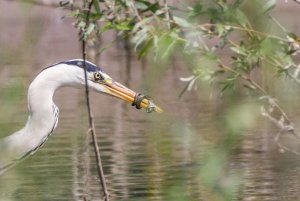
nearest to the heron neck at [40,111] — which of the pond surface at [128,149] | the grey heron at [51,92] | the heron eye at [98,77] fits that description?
the grey heron at [51,92]

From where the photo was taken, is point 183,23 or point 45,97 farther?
point 45,97

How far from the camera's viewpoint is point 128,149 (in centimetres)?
994

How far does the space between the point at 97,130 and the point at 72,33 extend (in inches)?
498

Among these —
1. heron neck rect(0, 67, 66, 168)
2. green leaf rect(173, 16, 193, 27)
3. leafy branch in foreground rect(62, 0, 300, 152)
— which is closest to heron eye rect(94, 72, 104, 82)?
heron neck rect(0, 67, 66, 168)

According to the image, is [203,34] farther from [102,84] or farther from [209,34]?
[102,84]

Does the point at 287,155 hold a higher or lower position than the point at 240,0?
lower

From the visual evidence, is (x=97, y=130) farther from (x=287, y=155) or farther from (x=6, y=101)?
(x=6, y=101)

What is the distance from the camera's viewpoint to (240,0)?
3764mm

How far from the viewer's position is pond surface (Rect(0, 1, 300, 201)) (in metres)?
3.35

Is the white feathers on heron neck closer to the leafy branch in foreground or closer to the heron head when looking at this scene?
the heron head

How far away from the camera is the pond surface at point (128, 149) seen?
3.35 meters

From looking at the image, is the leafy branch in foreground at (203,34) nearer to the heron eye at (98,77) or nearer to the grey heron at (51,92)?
the grey heron at (51,92)

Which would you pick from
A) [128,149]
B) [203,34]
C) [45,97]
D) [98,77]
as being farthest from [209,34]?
[128,149]

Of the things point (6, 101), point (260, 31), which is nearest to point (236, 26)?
point (260, 31)
